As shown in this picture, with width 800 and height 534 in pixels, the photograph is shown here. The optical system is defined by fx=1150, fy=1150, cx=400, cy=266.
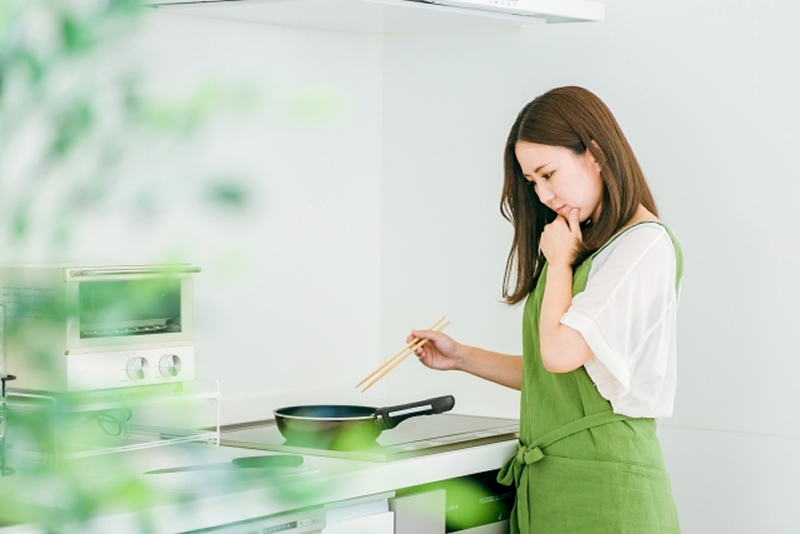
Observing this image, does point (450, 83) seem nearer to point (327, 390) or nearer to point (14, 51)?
point (327, 390)

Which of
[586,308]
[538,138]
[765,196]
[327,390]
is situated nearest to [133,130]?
[586,308]

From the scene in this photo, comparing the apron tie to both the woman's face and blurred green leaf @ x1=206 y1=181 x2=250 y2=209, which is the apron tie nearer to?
the woman's face

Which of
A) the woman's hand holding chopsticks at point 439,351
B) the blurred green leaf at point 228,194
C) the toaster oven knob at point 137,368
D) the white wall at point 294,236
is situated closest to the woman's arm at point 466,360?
the woman's hand holding chopsticks at point 439,351

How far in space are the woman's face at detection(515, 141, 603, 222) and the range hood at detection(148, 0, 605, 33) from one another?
357 mm

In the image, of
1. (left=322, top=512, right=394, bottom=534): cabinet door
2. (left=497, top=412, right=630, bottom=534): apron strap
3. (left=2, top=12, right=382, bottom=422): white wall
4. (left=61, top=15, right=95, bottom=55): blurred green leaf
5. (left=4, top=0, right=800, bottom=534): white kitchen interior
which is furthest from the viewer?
(left=2, top=12, right=382, bottom=422): white wall

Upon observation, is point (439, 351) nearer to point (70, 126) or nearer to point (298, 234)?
point (298, 234)

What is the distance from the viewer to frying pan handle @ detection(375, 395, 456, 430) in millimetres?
2076

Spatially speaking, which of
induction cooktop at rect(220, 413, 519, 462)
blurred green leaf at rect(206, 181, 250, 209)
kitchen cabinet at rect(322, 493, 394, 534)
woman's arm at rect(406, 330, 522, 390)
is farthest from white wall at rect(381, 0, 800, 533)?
blurred green leaf at rect(206, 181, 250, 209)

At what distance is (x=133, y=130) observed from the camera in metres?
0.31

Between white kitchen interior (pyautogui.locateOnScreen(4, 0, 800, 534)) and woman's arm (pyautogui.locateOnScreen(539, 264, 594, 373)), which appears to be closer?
woman's arm (pyautogui.locateOnScreen(539, 264, 594, 373))

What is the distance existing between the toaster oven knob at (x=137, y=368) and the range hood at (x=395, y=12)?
67 centimetres

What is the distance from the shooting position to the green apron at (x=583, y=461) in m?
1.89

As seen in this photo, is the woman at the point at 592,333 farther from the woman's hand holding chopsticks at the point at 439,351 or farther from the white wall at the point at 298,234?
the white wall at the point at 298,234

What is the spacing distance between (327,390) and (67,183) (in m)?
2.45
